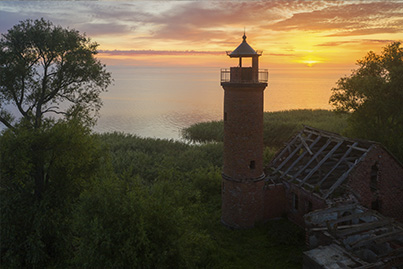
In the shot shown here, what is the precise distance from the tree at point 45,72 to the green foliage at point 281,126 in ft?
110

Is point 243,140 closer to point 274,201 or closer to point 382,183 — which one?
point 274,201

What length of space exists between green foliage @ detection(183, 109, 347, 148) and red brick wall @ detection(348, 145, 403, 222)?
27.3m

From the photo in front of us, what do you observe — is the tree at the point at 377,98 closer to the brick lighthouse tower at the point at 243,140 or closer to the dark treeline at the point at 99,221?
the brick lighthouse tower at the point at 243,140

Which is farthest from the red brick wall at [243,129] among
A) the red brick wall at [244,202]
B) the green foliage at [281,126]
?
the green foliage at [281,126]

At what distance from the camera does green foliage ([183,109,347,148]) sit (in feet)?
170

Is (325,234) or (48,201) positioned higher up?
(48,201)

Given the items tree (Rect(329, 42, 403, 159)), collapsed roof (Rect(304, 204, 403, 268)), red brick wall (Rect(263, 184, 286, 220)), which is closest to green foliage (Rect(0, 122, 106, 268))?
red brick wall (Rect(263, 184, 286, 220))

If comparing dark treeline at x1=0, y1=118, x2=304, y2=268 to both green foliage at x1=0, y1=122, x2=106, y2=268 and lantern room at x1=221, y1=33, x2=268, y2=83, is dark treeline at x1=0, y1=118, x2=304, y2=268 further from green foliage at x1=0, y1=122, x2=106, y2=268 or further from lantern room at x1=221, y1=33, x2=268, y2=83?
lantern room at x1=221, y1=33, x2=268, y2=83

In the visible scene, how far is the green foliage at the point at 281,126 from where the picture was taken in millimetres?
51812

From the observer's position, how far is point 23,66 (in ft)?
67.9

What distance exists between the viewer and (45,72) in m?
22.1

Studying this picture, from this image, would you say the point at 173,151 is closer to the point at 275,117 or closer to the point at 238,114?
the point at 238,114

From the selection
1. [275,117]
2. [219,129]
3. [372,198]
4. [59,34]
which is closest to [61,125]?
[59,34]

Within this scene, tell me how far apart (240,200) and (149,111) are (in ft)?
239
